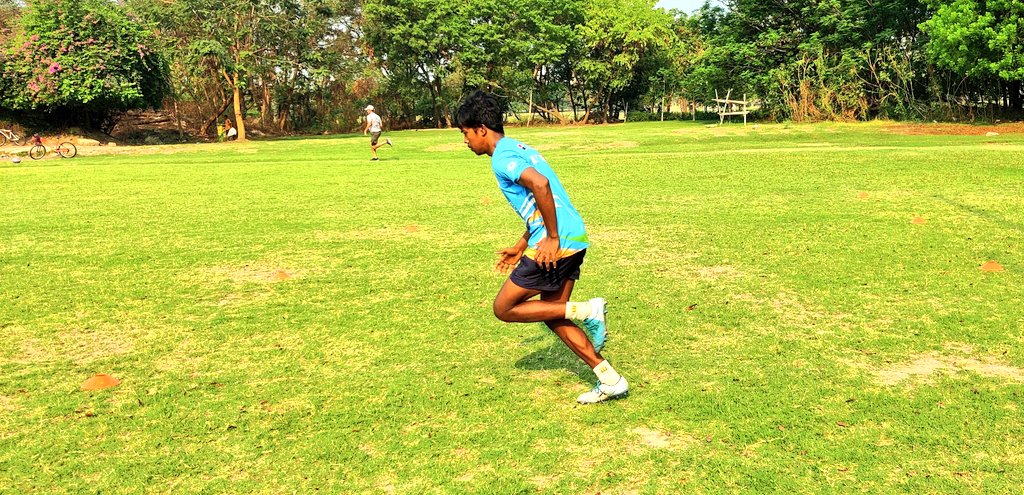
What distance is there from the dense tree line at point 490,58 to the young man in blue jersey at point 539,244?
26586mm

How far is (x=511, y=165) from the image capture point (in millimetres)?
3982

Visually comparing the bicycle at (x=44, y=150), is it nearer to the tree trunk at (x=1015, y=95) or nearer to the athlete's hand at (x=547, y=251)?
the athlete's hand at (x=547, y=251)

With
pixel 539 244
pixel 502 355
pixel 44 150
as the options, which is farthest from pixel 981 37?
pixel 44 150

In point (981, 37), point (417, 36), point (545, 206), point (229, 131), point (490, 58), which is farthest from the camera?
point (490, 58)

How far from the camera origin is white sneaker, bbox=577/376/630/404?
416 centimetres

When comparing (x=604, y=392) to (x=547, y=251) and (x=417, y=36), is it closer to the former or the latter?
(x=547, y=251)

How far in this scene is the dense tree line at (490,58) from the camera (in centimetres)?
3128

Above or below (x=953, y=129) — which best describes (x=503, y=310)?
below

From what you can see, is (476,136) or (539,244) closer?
(539,244)

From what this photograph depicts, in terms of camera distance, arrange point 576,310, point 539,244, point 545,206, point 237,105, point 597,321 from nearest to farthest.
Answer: point 545,206 → point 539,244 → point 576,310 → point 597,321 → point 237,105

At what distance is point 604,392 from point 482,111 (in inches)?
62.0

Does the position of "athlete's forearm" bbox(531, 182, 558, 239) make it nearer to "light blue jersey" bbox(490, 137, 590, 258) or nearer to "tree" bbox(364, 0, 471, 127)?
"light blue jersey" bbox(490, 137, 590, 258)

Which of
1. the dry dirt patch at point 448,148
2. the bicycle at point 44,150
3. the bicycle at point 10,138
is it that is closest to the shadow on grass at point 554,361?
the dry dirt patch at point 448,148

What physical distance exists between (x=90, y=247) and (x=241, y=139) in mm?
32376
